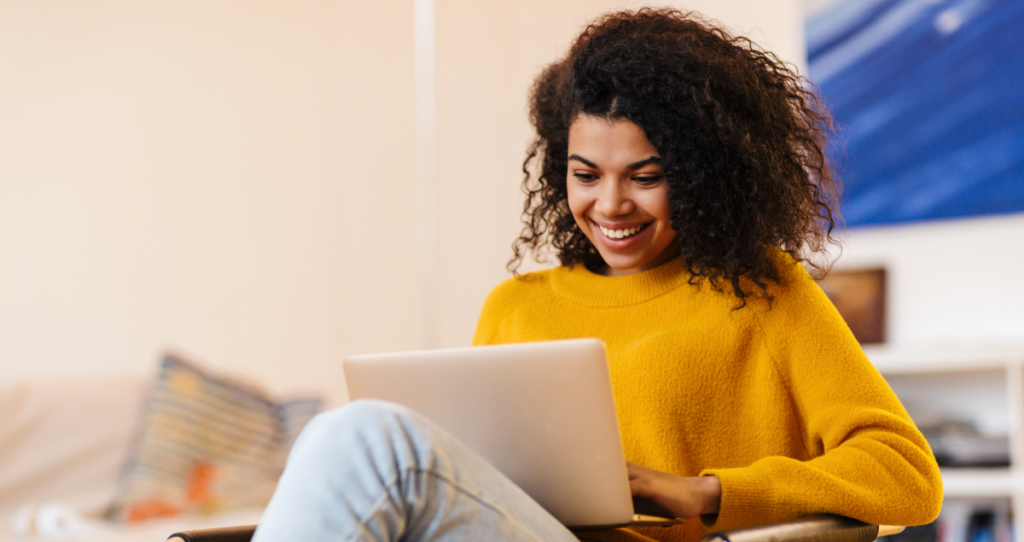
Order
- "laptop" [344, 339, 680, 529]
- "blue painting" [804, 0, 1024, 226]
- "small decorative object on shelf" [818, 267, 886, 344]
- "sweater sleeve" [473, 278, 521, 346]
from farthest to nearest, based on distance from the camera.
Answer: "small decorative object on shelf" [818, 267, 886, 344]
"blue painting" [804, 0, 1024, 226]
"sweater sleeve" [473, 278, 521, 346]
"laptop" [344, 339, 680, 529]

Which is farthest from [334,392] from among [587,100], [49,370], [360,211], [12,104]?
[587,100]

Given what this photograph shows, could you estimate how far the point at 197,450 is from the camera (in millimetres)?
2166

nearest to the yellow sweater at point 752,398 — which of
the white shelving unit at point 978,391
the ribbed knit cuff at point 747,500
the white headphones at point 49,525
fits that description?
the ribbed knit cuff at point 747,500

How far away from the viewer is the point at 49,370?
92.4 inches

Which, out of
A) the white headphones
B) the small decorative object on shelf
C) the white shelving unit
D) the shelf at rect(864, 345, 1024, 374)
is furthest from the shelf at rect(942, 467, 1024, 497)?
the white headphones

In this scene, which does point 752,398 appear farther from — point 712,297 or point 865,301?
point 865,301

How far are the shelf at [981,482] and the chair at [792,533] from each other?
153cm

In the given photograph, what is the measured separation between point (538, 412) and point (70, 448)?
164cm

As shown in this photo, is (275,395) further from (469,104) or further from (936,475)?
(936,475)

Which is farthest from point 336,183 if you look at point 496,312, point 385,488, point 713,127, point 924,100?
point 385,488

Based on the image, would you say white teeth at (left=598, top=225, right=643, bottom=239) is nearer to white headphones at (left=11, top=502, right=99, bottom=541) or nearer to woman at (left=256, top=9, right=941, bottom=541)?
woman at (left=256, top=9, right=941, bottom=541)

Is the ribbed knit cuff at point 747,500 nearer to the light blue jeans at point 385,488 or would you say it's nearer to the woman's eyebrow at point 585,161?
the light blue jeans at point 385,488

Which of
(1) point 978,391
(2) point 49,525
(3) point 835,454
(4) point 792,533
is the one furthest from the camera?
(1) point 978,391

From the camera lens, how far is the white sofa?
80.2 inches
